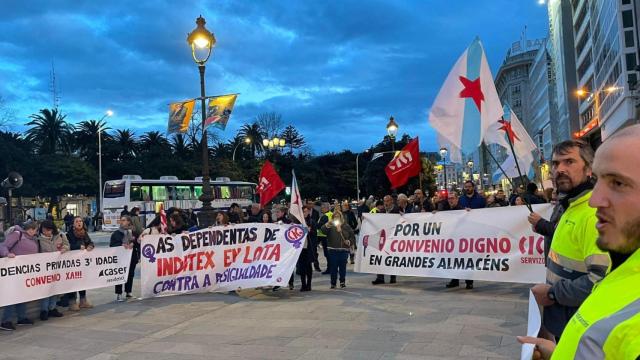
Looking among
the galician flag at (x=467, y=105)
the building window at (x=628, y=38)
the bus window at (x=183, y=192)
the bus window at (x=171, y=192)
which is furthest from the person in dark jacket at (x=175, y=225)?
the building window at (x=628, y=38)

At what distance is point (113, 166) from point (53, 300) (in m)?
59.6

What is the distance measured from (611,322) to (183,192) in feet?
133

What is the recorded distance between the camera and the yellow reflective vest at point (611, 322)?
3.92ft

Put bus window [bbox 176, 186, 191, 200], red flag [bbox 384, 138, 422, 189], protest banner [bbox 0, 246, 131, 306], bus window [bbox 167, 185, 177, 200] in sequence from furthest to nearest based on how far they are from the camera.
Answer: bus window [bbox 176, 186, 191, 200], bus window [bbox 167, 185, 177, 200], red flag [bbox 384, 138, 422, 189], protest banner [bbox 0, 246, 131, 306]

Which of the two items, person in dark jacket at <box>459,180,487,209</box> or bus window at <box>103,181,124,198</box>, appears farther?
bus window at <box>103,181,124,198</box>

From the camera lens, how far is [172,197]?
128 feet

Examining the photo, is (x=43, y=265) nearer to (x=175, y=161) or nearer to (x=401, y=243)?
(x=401, y=243)

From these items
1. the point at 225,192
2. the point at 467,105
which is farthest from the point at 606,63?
the point at 467,105

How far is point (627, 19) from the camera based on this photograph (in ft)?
109

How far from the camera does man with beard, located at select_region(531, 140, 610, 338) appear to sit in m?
2.75

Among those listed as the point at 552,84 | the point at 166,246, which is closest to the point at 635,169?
the point at 166,246

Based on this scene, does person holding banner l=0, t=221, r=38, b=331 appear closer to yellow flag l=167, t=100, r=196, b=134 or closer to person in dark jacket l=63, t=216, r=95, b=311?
person in dark jacket l=63, t=216, r=95, b=311

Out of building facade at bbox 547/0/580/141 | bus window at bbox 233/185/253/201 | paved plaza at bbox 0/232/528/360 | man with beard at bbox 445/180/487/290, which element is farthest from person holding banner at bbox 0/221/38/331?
building facade at bbox 547/0/580/141

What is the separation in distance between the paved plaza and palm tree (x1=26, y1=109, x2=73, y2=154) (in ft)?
227
